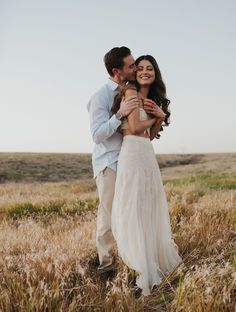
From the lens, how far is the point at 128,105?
4906mm

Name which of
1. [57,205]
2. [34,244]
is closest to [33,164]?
[57,205]

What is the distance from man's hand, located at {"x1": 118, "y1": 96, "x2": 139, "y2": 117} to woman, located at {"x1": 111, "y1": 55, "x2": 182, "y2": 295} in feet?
0.15

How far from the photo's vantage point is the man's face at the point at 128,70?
5.07m

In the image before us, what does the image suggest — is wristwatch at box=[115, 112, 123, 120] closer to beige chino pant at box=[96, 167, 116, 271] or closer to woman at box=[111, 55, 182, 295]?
woman at box=[111, 55, 182, 295]

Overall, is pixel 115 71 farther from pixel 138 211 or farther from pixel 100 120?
pixel 138 211

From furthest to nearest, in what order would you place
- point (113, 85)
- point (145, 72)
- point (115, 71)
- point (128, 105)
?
point (113, 85), point (115, 71), point (145, 72), point (128, 105)

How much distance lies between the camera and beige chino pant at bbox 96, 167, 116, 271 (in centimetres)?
525

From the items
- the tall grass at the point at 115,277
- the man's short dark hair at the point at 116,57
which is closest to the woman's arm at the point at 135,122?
the man's short dark hair at the point at 116,57

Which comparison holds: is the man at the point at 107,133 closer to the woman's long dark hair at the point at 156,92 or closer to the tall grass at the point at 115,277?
the woman's long dark hair at the point at 156,92

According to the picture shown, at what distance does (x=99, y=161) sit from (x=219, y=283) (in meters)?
1.90

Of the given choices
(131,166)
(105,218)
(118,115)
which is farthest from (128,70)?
(105,218)

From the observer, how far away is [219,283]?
3980 millimetres

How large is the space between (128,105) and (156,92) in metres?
0.52

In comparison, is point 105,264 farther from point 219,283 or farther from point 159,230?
point 219,283
